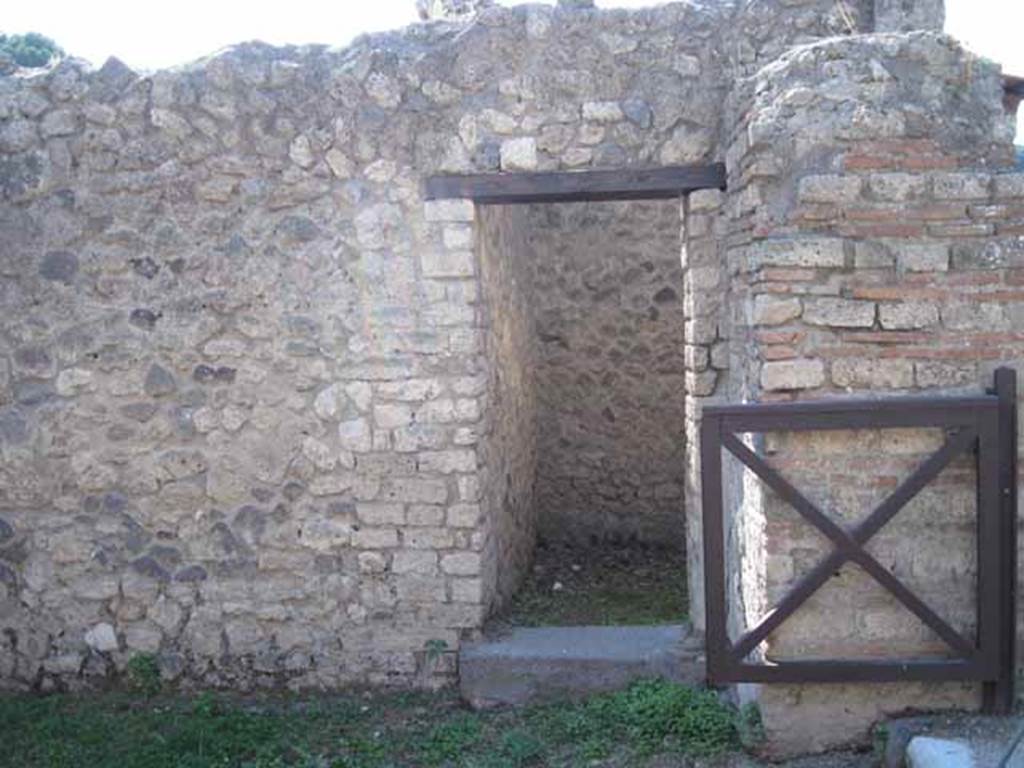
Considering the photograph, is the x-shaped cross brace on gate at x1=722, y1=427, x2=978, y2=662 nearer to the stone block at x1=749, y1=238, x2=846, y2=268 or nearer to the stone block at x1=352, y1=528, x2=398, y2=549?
the stone block at x1=749, y1=238, x2=846, y2=268

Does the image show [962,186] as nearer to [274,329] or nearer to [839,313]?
[839,313]

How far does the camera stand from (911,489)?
3.93m

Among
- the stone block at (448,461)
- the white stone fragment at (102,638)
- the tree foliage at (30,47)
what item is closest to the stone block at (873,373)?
the stone block at (448,461)

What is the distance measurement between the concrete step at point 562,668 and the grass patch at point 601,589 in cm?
34

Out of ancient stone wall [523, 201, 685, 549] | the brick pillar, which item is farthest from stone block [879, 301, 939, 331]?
ancient stone wall [523, 201, 685, 549]

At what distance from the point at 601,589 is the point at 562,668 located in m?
1.81

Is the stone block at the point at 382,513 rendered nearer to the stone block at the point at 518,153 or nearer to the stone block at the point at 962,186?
the stone block at the point at 518,153

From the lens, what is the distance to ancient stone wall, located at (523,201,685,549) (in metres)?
7.80

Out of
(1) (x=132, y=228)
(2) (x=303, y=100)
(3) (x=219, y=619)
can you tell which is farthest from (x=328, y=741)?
(2) (x=303, y=100)

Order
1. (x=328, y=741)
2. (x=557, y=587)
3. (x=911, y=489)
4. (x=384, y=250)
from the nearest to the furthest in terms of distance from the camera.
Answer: (x=911, y=489) < (x=328, y=741) < (x=384, y=250) < (x=557, y=587)

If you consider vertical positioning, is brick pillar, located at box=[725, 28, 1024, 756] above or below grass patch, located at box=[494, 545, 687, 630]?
above

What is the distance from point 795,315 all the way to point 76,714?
4088 mm

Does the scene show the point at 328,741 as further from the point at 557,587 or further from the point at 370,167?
the point at 370,167

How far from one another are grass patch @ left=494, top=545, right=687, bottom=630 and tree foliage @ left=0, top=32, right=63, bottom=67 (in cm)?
1566
